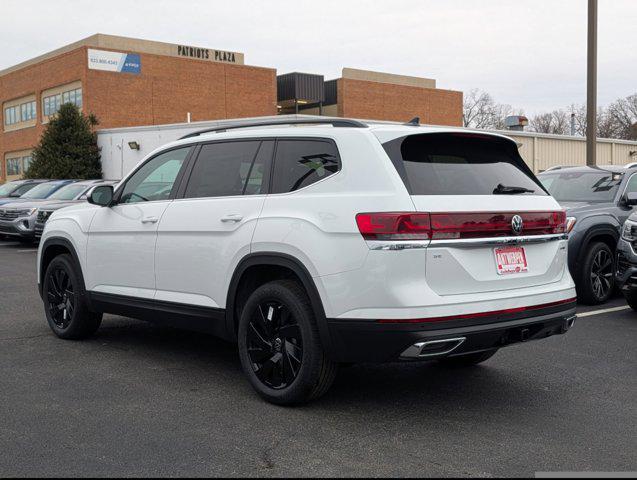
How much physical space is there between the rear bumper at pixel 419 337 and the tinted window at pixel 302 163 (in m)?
1.00

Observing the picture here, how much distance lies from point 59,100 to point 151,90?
5510 mm

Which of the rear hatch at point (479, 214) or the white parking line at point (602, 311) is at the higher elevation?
the rear hatch at point (479, 214)

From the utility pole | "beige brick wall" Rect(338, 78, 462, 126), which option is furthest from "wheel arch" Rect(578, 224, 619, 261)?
"beige brick wall" Rect(338, 78, 462, 126)

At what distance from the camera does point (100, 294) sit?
6.51 metres

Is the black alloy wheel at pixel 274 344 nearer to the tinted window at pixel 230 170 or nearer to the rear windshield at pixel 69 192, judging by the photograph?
the tinted window at pixel 230 170

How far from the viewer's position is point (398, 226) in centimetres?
436

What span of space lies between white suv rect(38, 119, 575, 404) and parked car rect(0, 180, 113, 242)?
1242 cm

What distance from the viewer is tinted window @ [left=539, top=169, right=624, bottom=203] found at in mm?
10008

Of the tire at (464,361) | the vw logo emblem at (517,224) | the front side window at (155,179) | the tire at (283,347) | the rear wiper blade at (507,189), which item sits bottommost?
the tire at (464,361)

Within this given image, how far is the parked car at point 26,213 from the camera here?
17.4m

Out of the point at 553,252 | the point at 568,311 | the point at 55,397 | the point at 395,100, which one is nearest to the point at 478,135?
the point at 553,252

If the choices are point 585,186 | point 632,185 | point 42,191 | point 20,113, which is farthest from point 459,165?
point 20,113

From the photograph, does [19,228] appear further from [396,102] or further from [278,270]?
[396,102]

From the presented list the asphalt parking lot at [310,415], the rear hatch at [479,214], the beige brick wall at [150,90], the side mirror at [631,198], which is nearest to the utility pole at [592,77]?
the side mirror at [631,198]
